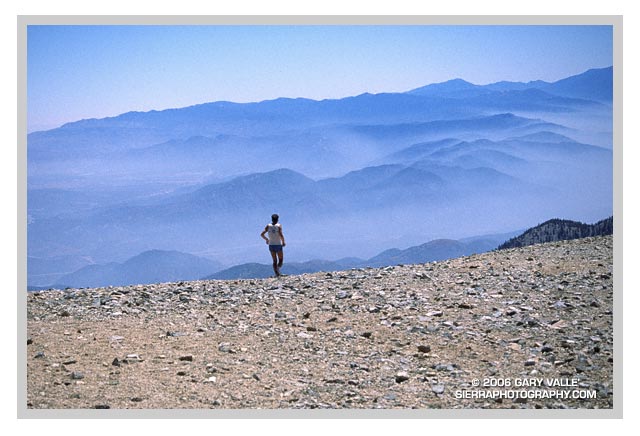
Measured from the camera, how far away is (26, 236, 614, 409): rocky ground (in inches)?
461

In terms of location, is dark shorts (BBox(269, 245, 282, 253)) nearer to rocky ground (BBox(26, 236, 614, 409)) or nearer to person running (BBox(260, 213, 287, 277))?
person running (BBox(260, 213, 287, 277))

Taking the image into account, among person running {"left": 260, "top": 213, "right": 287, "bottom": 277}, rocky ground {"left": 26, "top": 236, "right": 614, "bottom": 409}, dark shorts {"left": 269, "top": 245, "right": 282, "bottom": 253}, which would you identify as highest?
person running {"left": 260, "top": 213, "right": 287, "bottom": 277}

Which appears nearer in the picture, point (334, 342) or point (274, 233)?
point (334, 342)

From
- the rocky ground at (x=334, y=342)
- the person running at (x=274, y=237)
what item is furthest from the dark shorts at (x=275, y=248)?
the rocky ground at (x=334, y=342)

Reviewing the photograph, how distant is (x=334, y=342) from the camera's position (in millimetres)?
13789

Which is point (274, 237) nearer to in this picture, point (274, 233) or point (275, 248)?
point (274, 233)

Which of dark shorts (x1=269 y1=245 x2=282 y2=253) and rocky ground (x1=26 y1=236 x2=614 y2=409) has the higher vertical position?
dark shorts (x1=269 y1=245 x2=282 y2=253)

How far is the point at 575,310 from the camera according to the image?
15.0 metres

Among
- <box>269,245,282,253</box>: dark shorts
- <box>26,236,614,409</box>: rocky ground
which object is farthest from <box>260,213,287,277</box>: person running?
<box>26,236,614,409</box>: rocky ground

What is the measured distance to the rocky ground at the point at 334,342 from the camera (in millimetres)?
11719

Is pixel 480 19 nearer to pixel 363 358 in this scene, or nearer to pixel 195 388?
pixel 363 358

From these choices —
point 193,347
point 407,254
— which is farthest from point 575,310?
point 407,254

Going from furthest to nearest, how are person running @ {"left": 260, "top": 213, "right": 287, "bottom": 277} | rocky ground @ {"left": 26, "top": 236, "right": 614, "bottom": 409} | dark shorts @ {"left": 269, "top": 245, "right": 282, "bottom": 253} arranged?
1. dark shorts @ {"left": 269, "top": 245, "right": 282, "bottom": 253}
2. person running @ {"left": 260, "top": 213, "right": 287, "bottom": 277}
3. rocky ground @ {"left": 26, "top": 236, "right": 614, "bottom": 409}

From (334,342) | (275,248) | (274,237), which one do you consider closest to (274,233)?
(274,237)
